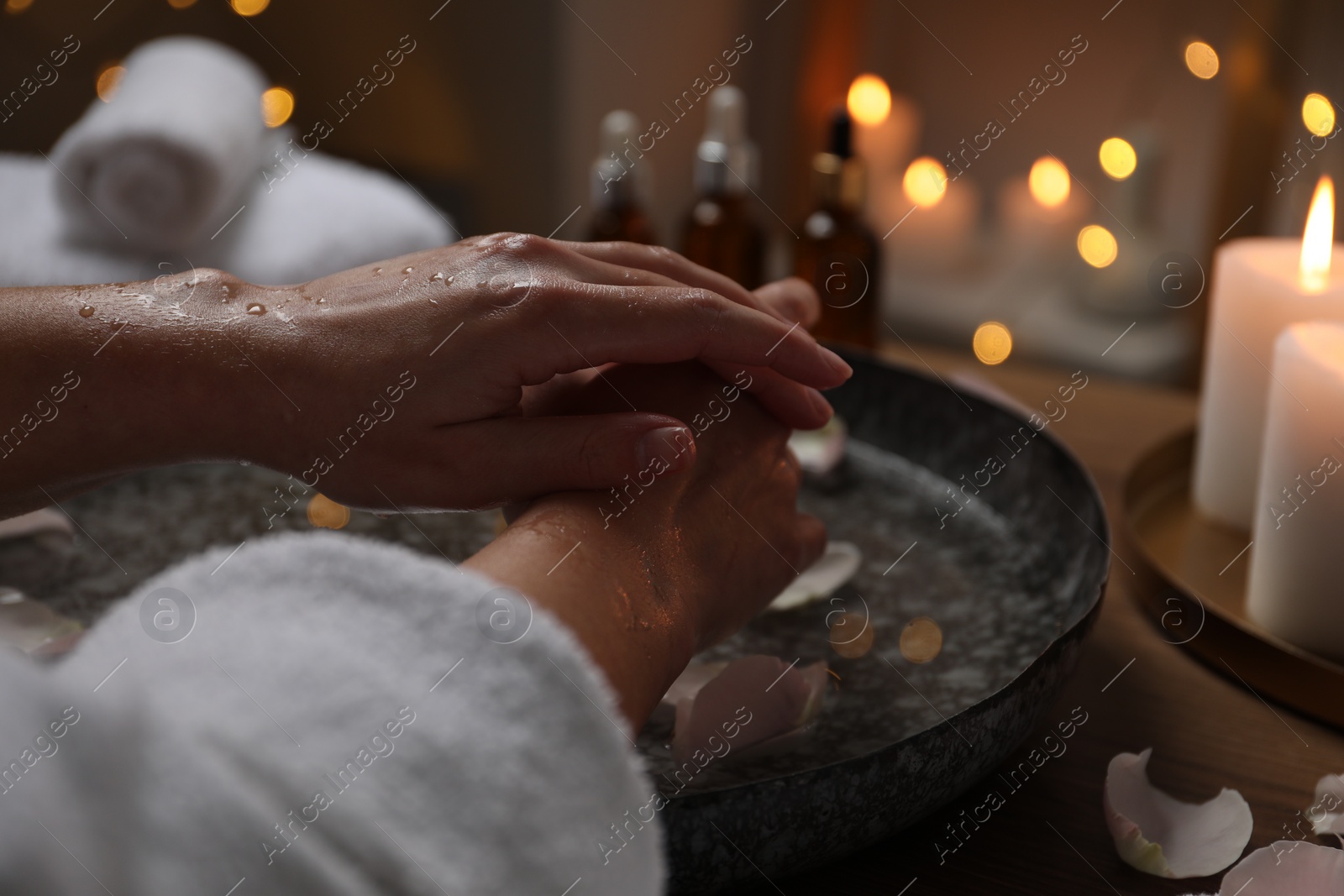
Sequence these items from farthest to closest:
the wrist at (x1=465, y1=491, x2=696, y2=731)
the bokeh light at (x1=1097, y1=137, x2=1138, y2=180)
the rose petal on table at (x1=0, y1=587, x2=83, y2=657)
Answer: the bokeh light at (x1=1097, y1=137, x2=1138, y2=180) < the rose petal on table at (x1=0, y1=587, x2=83, y2=657) < the wrist at (x1=465, y1=491, x2=696, y2=731)

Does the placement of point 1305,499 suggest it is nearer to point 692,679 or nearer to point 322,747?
point 692,679

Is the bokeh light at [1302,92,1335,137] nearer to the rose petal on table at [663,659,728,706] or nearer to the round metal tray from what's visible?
the round metal tray

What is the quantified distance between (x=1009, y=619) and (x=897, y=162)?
813 millimetres

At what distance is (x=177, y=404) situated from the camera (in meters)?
0.52

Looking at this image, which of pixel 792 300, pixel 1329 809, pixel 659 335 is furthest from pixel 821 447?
pixel 1329 809

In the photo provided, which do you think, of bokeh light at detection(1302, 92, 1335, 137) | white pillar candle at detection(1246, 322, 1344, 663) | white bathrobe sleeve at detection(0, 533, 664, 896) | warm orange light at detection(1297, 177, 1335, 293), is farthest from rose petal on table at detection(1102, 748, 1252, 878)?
bokeh light at detection(1302, 92, 1335, 137)

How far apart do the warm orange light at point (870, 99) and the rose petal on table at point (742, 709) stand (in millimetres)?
906

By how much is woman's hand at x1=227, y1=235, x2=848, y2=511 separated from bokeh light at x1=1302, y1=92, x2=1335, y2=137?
745 millimetres

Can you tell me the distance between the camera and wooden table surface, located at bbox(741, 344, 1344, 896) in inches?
17.9

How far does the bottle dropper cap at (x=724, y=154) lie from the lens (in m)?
0.92

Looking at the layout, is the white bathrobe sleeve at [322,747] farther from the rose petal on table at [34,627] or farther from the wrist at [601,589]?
the rose petal on table at [34,627]

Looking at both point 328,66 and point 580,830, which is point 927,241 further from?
point 580,830

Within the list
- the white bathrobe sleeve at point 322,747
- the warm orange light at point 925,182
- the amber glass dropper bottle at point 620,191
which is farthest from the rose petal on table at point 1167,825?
the warm orange light at point 925,182

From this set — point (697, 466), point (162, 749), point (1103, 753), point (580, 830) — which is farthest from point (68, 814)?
point (1103, 753)
